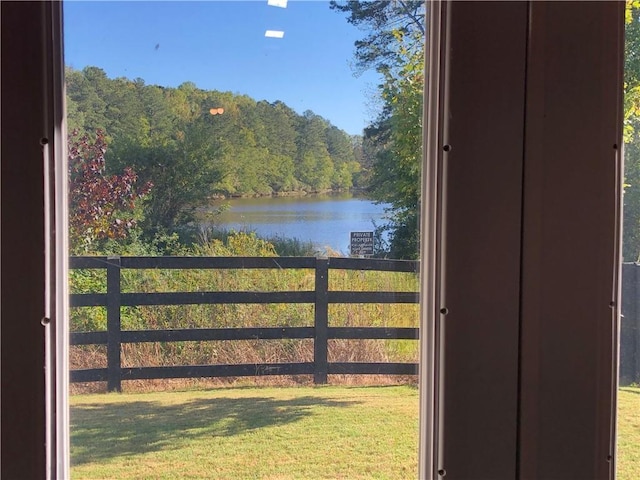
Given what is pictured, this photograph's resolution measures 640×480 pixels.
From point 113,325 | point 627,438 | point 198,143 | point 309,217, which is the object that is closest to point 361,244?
point 309,217

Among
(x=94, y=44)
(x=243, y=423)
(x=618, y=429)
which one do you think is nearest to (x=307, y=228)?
(x=243, y=423)

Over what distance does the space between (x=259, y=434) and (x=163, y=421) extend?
163 mm

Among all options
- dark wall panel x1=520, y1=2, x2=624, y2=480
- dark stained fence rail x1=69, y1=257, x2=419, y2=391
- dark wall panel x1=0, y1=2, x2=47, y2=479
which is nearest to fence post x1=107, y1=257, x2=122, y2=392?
dark stained fence rail x1=69, y1=257, x2=419, y2=391

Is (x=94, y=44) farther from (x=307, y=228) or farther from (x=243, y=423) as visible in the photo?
(x=243, y=423)

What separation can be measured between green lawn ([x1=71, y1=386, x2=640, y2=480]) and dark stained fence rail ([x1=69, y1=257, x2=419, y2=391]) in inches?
1.4

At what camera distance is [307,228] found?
0.91m

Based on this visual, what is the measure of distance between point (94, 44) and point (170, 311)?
456mm

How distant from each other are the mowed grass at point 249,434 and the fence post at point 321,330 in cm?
3

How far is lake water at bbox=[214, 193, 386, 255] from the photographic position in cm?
90

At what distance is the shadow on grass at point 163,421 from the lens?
0.86 m

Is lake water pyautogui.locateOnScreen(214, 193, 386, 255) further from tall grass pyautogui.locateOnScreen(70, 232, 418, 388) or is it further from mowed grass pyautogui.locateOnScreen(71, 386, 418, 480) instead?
mowed grass pyautogui.locateOnScreen(71, 386, 418, 480)

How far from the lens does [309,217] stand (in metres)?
0.91

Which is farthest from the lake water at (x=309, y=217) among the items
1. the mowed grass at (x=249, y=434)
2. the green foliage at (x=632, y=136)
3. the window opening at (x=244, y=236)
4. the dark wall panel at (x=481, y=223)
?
the green foliage at (x=632, y=136)

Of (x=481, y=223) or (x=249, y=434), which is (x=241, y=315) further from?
(x=481, y=223)
